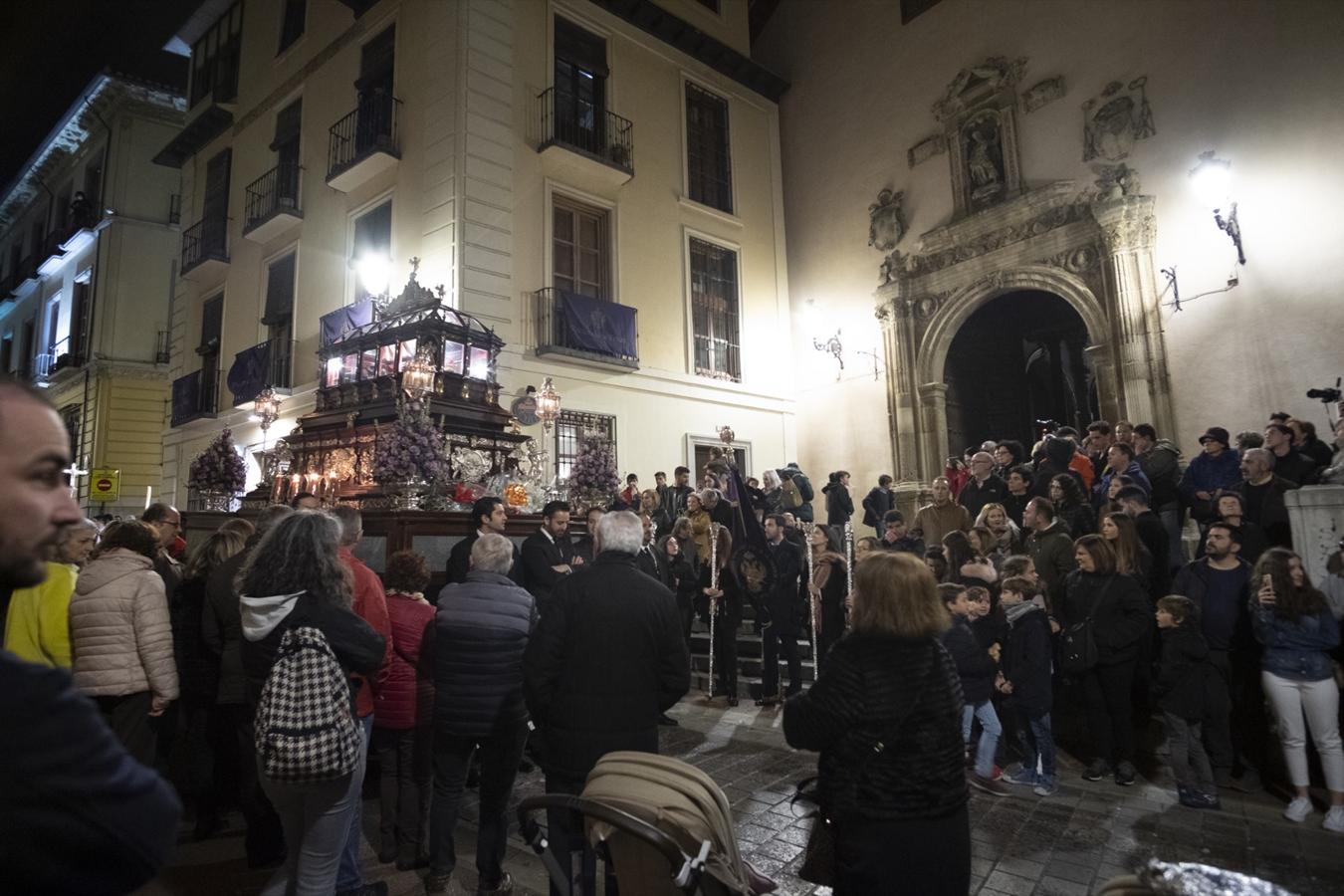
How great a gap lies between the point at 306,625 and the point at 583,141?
554 inches

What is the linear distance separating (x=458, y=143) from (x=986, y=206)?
10.0m

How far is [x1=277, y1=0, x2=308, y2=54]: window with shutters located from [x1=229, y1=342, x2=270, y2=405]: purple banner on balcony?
308 inches

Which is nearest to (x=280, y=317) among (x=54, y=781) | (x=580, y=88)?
(x=580, y=88)

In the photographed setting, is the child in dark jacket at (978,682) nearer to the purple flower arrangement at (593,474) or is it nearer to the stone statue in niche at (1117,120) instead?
the purple flower arrangement at (593,474)

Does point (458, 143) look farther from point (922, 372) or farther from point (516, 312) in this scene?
point (922, 372)

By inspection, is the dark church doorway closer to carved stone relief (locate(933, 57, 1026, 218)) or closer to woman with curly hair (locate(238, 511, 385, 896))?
carved stone relief (locate(933, 57, 1026, 218))

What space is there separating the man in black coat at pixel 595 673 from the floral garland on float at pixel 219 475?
12512 mm

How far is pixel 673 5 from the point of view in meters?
17.1

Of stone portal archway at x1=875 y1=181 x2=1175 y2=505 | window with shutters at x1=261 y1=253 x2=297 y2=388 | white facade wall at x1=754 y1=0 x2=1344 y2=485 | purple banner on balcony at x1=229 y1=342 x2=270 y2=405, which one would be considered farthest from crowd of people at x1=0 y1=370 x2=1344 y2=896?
purple banner on balcony at x1=229 y1=342 x2=270 y2=405

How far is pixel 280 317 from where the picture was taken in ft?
54.6

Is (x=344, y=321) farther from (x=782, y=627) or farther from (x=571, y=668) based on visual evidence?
(x=571, y=668)

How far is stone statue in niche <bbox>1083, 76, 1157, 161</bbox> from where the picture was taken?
39.9 ft

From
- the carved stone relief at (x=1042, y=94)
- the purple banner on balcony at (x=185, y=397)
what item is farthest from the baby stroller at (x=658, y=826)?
the purple banner on balcony at (x=185, y=397)

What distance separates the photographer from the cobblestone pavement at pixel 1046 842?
3.80 metres
